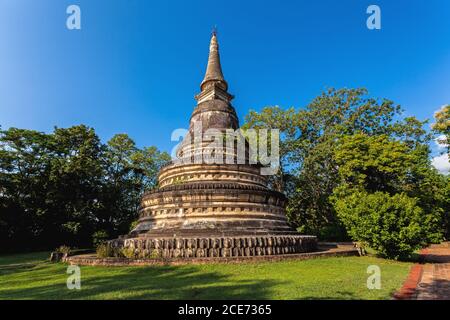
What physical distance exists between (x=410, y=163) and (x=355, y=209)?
932cm

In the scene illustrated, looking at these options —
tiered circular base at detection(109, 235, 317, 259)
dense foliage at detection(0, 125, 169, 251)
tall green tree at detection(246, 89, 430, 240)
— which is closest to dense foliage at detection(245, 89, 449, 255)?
tall green tree at detection(246, 89, 430, 240)

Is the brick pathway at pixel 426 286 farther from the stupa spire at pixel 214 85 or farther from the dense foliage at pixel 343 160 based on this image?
the stupa spire at pixel 214 85

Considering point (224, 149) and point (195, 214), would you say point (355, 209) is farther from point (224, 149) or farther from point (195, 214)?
point (224, 149)

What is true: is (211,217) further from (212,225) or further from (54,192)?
(54,192)

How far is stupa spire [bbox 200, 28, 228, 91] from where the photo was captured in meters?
27.6

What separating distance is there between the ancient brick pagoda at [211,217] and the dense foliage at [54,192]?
39.7 feet

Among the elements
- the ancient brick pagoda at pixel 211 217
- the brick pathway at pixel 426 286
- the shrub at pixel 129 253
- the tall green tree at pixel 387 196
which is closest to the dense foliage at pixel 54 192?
the ancient brick pagoda at pixel 211 217

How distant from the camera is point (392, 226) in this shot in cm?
1417

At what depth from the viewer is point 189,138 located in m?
24.8

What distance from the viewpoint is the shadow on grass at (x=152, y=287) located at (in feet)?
24.1

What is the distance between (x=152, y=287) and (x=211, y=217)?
27.5 feet

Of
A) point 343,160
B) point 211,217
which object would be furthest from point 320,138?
point 211,217

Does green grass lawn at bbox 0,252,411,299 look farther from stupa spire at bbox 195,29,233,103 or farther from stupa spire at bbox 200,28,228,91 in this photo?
stupa spire at bbox 200,28,228,91
